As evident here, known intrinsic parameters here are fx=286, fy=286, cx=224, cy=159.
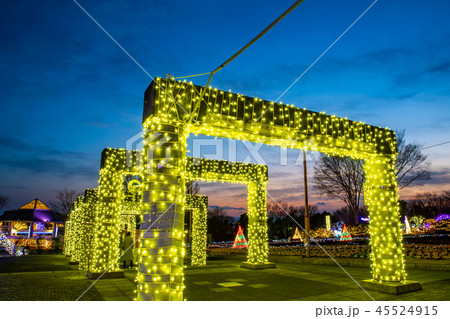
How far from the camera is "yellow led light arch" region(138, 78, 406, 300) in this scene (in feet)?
14.0

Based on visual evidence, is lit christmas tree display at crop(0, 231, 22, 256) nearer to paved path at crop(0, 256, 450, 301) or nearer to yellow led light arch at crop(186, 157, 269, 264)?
paved path at crop(0, 256, 450, 301)

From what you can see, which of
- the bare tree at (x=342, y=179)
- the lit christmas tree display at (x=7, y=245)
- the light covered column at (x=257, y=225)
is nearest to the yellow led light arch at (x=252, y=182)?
the light covered column at (x=257, y=225)

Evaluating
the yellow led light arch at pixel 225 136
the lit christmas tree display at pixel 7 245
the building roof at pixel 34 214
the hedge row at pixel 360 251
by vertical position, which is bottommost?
the lit christmas tree display at pixel 7 245

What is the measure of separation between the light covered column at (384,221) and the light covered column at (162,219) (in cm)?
465

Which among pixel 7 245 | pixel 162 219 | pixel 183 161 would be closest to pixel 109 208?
pixel 183 161

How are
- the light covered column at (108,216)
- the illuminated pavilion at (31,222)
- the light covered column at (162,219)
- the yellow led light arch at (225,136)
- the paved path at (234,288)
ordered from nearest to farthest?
1. the light covered column at (162,219)
2. the yellow led light arch at (225,136)
3. the paved path at (234,288)
4. the light covered column at (108,216)
5. the illuminated pavilion at (31,222)

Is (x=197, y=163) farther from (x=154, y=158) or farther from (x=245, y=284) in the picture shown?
(x=154, y=158)

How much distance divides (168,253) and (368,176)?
5361 mm

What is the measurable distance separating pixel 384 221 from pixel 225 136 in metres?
4.17

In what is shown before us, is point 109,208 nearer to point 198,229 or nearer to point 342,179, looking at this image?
point 198,229

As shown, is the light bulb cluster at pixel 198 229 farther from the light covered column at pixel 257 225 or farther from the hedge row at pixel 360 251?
the hedge row at pixel 360 251

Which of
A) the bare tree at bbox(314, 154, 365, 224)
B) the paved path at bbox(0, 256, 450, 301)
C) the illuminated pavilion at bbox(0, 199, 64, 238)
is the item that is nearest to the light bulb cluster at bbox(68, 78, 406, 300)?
the paved path at bbox(0, 256, 450, 301)

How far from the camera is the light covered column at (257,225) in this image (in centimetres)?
1073

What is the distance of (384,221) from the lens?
6551mm
